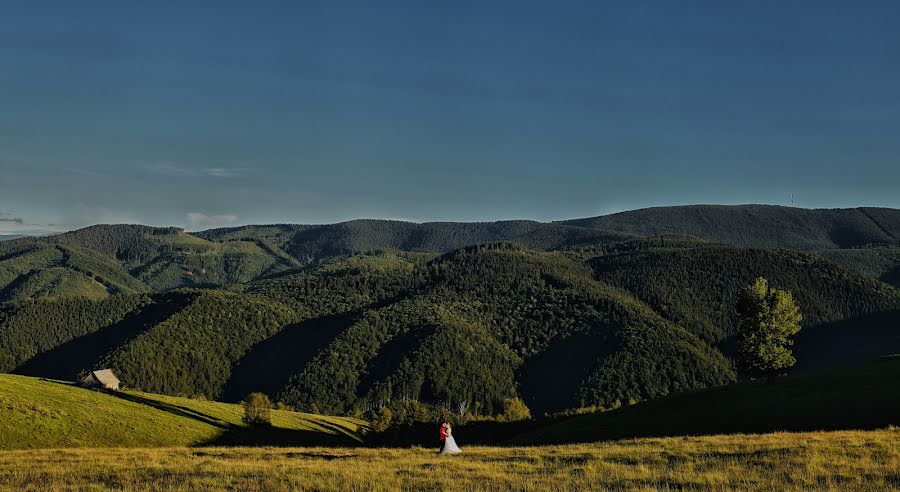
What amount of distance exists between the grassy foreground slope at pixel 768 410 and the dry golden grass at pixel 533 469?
1207cm

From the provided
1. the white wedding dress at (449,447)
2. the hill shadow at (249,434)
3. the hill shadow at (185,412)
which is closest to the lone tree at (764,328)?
the white wedding dress at (449,447)

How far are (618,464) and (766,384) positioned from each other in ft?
148

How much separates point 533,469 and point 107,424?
63827mm

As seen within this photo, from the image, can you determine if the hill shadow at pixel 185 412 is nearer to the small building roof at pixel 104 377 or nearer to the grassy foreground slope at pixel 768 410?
the small building roof at pixel 104 377

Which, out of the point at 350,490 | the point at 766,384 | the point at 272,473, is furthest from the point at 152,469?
the point at 766,384

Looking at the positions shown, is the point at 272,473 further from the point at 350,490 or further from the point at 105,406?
the point at 105,406

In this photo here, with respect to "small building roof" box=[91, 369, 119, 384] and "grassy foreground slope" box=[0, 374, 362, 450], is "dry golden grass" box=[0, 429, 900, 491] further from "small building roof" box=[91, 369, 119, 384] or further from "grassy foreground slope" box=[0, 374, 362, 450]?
"small building roof" box=[91, 369, 119, 384]

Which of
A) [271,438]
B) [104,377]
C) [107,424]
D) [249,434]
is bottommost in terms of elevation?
[271,438]

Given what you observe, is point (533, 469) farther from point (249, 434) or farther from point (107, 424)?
point (249, 434)

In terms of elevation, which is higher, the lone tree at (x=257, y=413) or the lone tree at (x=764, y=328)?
the lone tree at (x=764, y=328)

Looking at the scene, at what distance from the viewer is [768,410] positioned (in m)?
50.4

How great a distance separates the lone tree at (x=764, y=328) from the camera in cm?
6562

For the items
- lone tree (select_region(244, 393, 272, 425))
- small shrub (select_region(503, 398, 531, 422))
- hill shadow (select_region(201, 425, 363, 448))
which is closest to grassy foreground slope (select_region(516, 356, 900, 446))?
hill shadow (select_region(201, 425, 363, 448))

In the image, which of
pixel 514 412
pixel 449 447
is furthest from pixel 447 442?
pixel 514 412
